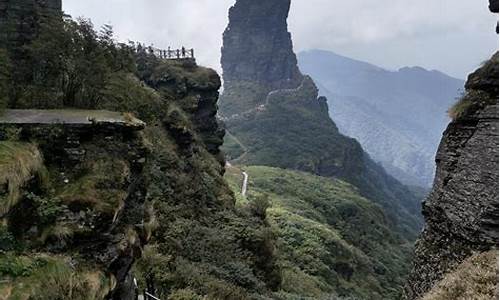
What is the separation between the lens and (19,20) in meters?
14.8

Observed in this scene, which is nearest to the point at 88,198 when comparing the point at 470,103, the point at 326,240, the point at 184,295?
the point at 184,295

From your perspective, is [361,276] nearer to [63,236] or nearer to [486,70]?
[486,70]

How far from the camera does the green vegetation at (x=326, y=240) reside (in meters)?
42.2

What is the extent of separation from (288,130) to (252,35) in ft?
186

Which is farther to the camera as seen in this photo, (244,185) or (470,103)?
(244,185)

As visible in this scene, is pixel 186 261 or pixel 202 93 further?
pixel 202 93

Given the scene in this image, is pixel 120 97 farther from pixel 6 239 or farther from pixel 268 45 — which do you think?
pixel 268 45

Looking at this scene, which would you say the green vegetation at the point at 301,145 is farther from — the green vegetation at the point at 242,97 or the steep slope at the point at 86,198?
the steep slope at the point at 86,198

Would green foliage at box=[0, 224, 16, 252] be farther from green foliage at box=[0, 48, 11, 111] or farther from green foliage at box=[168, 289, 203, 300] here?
green foliage at box=[168, 289, 203, 300]

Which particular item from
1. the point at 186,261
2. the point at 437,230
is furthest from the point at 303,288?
the point at 437,230

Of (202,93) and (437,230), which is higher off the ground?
(202,93)

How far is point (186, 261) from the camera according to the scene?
19.4 m

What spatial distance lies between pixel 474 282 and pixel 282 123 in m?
153

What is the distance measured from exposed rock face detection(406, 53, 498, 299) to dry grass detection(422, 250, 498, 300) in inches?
27.3
